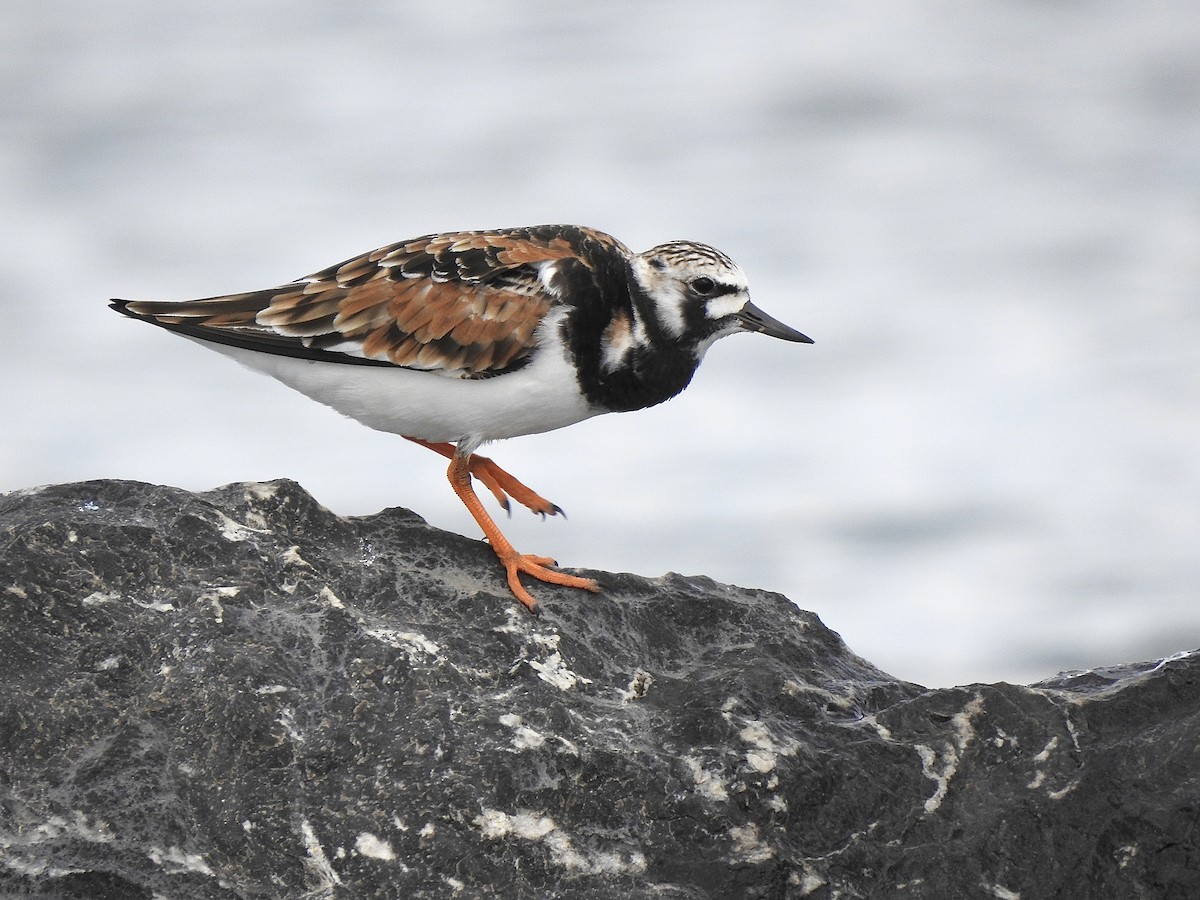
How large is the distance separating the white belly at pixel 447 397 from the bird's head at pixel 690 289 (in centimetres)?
43

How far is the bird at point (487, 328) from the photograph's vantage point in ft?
15.8

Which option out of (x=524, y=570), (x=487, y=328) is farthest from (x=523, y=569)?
(x=487, y=328)

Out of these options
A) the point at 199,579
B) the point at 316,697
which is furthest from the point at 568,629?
the point at 199,579

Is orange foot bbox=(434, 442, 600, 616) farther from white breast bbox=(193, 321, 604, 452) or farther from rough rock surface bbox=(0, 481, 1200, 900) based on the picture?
white breast bbox=(193, 321, 604, 452)

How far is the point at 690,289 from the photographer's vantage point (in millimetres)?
4871

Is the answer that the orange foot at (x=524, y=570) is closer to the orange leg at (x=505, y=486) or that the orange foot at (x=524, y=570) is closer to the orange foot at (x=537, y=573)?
the orange foot at (x=537, y=573)

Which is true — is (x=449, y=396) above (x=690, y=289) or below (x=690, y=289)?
below

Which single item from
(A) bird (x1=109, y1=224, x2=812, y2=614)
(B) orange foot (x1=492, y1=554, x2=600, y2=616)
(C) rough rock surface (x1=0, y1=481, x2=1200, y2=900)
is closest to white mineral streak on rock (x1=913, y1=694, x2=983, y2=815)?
(C) rough rock surface (x1=0, y1=481, x2=1200, y2=900)

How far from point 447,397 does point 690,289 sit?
3.26 ft

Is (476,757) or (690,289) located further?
(690,289)

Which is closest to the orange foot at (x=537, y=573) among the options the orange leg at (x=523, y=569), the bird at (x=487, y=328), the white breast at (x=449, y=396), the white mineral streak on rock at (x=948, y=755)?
the orange leg at (x=523, y=569)

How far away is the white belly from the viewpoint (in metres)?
4.80

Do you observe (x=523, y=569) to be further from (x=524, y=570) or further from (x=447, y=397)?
(x=447, y=397)

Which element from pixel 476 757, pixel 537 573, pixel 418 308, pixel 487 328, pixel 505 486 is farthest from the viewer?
pixel 505 486
